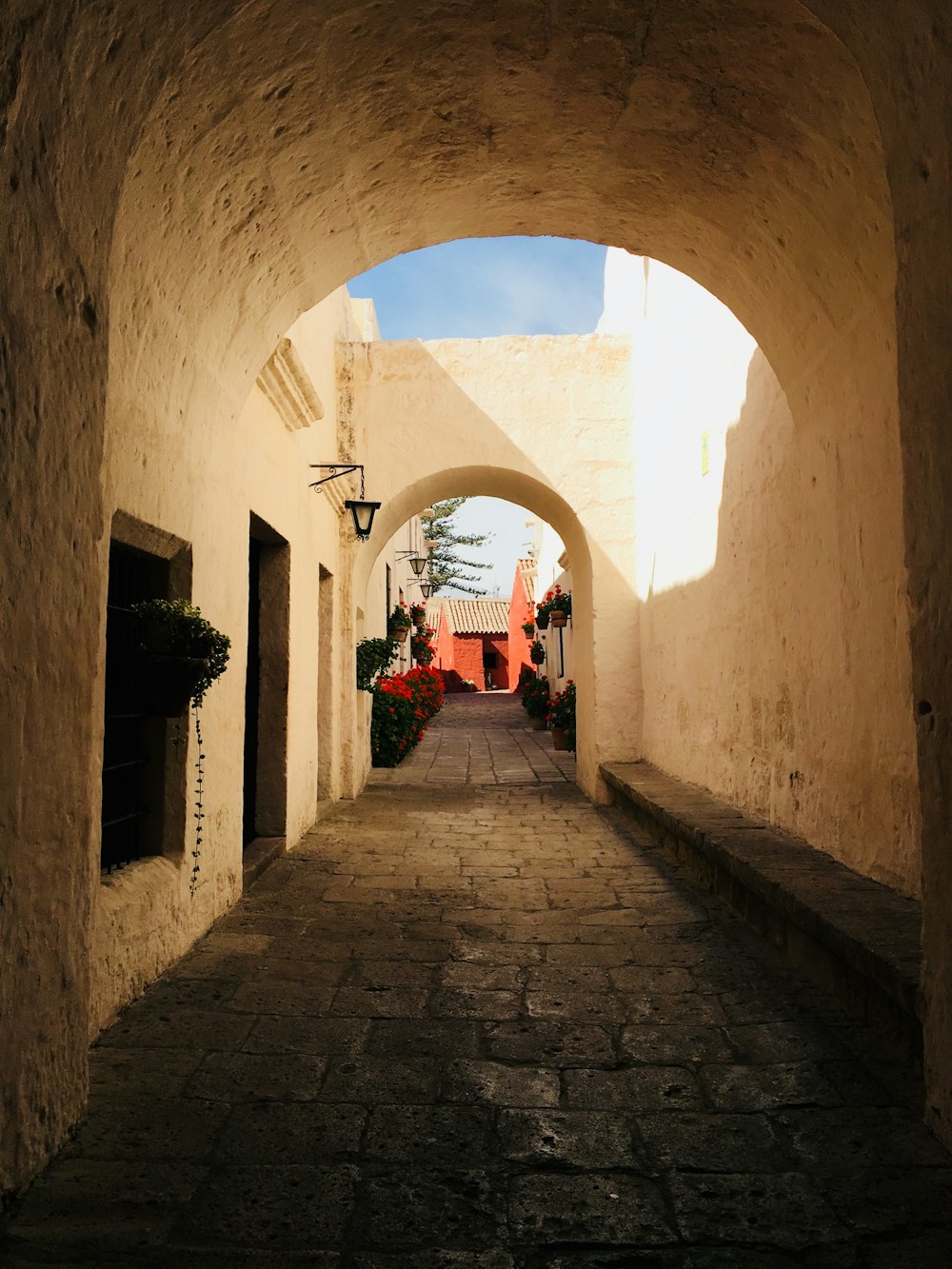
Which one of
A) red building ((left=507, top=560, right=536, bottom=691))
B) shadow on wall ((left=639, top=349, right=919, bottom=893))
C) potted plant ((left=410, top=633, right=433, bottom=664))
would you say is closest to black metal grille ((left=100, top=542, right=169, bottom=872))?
shadow on wall ((left=639, top=349, right=919, bottom=893))

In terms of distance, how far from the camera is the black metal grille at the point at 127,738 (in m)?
3.33

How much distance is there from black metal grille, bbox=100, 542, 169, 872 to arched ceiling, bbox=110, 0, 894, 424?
75 cm

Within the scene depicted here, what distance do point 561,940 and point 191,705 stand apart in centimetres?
194

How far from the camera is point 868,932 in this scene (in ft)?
8.94

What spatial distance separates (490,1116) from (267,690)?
4115mm

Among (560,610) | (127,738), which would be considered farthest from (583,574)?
(127,738)

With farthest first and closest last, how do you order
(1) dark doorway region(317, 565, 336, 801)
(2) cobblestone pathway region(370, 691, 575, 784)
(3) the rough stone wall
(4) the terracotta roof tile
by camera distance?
(4) the terracotta roof tile
(2) cobblestone pathway region(370, 691, 575, 784)
(1) dark doorway region(317, 565, 336, 801)
(3) the rough stone wall

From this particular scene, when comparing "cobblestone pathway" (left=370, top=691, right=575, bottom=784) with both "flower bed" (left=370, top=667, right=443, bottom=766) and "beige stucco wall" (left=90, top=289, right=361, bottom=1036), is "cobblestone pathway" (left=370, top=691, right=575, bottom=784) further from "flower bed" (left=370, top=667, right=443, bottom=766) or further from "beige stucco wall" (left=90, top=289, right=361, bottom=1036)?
"beige stucco wall" (left=90, top=289, right=361, bottom=1036)

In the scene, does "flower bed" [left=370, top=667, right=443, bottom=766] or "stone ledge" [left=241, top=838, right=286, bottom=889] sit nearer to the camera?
"stone ledge" [left=241, top=838, right=286, bottom=889]

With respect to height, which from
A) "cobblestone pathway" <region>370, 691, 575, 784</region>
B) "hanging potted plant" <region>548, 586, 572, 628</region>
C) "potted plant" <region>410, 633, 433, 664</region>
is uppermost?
"hanging potted plant" <region>548, 586, 572, 628</region>

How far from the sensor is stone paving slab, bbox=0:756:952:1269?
5.64ft

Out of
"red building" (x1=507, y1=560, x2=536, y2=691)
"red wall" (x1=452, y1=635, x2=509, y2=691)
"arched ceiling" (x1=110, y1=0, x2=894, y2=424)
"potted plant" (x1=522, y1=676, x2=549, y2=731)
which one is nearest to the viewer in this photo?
"arched ceiling" (x1=110, y1=0, x2=894, y2=424)

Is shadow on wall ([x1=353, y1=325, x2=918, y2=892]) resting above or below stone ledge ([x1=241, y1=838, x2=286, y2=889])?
above

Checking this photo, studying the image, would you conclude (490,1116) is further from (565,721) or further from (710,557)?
(565,721)
